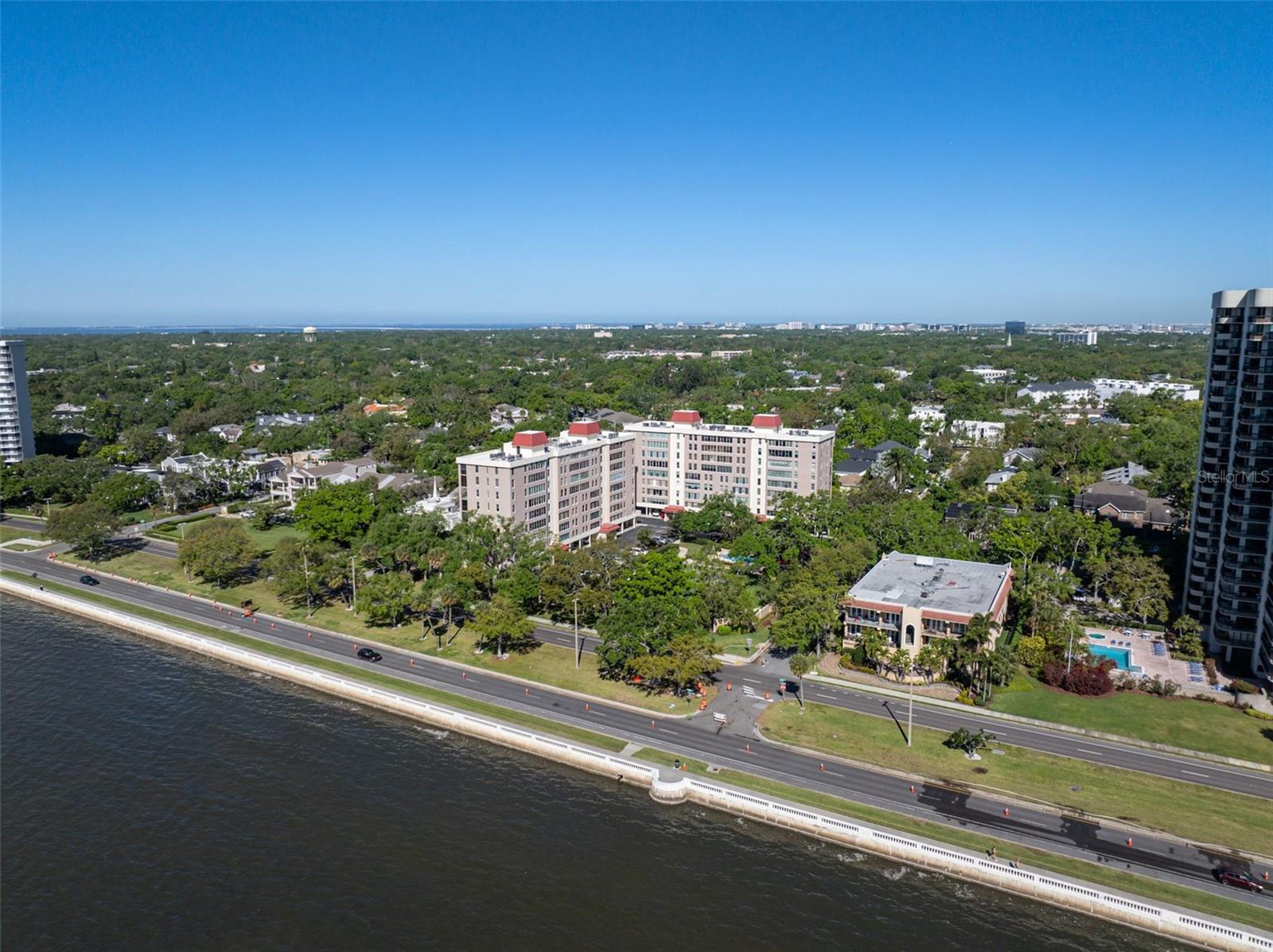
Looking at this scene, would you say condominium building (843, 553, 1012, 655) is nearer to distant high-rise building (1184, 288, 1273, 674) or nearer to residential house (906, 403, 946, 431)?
distant high-rise building (1184, 288, 1273, 674)

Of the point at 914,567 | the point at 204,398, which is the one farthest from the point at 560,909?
the point at 204,398

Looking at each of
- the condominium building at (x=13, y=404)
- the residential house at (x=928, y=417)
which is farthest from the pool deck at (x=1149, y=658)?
the condominium building at (x=13, y=404)

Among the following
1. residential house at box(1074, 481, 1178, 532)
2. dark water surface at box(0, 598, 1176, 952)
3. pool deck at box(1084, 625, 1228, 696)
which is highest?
residential house at box(1074, 481, 1178, 532)

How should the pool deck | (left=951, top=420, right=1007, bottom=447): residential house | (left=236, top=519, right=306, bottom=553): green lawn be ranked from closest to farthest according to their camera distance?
1. the pool deck
2. (left=236, top=519, right=306, bottom=553): green lawn
3. (left=951, top=420, right=1007, bottom=447): residential house

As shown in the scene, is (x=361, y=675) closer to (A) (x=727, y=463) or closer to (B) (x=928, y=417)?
(A) (x=727, y=463)

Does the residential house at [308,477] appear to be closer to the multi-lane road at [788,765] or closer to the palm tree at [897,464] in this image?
the multi-lane road at [788,765]

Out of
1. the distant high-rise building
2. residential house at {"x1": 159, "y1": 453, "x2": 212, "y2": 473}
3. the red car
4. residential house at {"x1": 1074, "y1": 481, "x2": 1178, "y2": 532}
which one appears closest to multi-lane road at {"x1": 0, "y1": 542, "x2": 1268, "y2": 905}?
the red car

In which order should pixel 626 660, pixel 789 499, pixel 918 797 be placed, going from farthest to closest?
1. pixel 789 499
2. pixel 626 660
3. pixel 918 797

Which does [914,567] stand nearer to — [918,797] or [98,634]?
[918,797]
